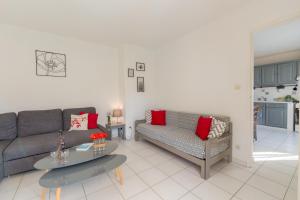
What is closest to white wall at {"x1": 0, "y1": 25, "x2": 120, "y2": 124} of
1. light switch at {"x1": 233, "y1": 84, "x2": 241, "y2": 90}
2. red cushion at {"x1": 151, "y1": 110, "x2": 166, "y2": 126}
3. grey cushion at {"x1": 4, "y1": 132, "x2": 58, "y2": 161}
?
grey cushion at {"x1": 4, "y1": 132, "x2": 58, "y2": 161}

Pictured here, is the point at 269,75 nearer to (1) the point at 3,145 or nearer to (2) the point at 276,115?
(2) the point at 276,115

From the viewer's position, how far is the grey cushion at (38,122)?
8.52 feet

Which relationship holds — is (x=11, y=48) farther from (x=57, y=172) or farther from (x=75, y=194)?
(x=75, y=194)

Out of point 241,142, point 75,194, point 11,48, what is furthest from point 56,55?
point 241,142

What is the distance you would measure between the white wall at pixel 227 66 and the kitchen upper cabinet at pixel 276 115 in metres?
3.41

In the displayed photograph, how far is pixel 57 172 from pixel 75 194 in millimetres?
381

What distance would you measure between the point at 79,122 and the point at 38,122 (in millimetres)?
707

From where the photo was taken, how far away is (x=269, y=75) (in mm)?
4984

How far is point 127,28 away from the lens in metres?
2.89

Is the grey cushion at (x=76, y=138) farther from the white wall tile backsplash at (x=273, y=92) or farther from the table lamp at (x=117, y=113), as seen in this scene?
the white wall tile backsplash at (x=273, y=92)

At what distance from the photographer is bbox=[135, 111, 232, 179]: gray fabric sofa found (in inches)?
79.7

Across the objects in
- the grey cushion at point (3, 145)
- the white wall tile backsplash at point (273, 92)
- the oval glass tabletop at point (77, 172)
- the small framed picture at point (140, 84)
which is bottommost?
the oval glass tabletop at point (77, 172)

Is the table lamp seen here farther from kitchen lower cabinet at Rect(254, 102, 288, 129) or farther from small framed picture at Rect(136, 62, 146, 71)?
kitchen lower cabinet at Rect(254, 102, 288, 129)

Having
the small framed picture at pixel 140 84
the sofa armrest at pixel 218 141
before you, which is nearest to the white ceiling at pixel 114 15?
the small framed picture at pixel 140 84
